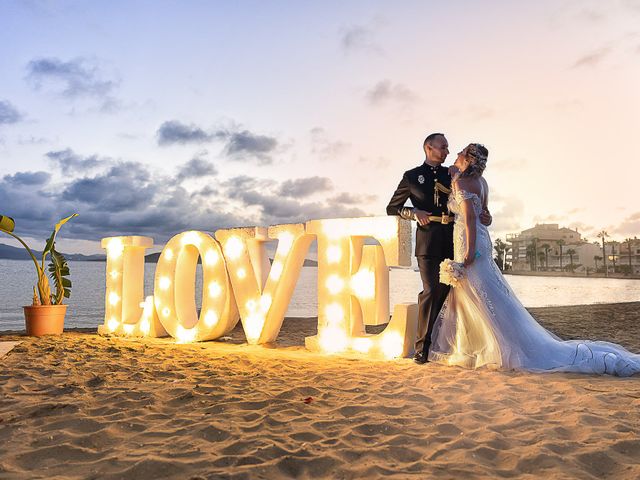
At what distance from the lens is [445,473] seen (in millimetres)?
2316

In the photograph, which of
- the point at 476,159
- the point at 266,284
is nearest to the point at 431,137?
the point at 476,159

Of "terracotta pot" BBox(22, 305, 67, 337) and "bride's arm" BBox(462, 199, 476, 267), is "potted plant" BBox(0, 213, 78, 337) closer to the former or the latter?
"terracotta pot" BBox(22, 305, 67, 337)

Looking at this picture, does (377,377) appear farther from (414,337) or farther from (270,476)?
(270,476)

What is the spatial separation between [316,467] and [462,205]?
3.16 m

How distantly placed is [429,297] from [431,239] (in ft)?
1.99

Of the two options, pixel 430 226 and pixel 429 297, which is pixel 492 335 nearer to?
pixel 429 297

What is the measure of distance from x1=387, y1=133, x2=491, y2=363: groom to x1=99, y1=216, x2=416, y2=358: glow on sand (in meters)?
0.33

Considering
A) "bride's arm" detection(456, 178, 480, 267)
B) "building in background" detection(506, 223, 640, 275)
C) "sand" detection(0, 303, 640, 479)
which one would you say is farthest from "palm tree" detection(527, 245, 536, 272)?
"sand" detection(0, 303, 640, 479)

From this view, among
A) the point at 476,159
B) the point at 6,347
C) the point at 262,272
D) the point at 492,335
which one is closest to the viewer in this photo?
the point at 492,335

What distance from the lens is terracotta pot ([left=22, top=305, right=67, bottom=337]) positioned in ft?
26.0

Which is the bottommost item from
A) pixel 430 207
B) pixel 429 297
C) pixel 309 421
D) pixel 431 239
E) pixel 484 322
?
pixel 309 421

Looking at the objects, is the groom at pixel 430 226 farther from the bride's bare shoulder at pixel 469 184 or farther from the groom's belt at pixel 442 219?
the bride's bare shoulder at pixel 469 184

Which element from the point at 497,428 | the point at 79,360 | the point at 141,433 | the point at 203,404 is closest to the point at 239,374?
the point at 203,404

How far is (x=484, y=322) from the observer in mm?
4746
